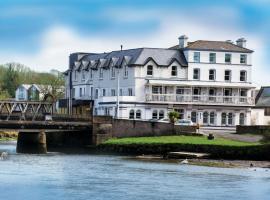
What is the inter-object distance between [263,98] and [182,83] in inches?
1523

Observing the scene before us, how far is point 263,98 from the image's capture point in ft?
493

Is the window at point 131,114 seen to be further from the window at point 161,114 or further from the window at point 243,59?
the window at point 243,59

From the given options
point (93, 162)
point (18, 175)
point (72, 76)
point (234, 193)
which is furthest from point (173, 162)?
point (72, 76)

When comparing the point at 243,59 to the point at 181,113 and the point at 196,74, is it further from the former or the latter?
the point at 181,113

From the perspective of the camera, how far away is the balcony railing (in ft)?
371

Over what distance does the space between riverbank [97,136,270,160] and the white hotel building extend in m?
17.8

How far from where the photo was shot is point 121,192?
51.7 meters

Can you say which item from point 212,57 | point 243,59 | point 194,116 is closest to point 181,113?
point 194,116

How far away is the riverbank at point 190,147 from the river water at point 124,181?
755 centimetres

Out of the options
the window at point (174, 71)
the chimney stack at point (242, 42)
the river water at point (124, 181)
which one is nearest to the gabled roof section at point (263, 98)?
the chimney stack at point (242, 42)

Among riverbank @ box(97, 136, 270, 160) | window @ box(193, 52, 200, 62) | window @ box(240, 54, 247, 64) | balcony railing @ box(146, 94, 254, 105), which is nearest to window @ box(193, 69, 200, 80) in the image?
window @ box(193, 52, 200, 62)

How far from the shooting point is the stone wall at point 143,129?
96.8 m

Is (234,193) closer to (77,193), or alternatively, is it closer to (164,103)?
(77,193)

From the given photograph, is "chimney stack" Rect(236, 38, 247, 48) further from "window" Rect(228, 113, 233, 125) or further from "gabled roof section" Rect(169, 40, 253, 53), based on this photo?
"window" Rect(228, 113, 233, 125)
